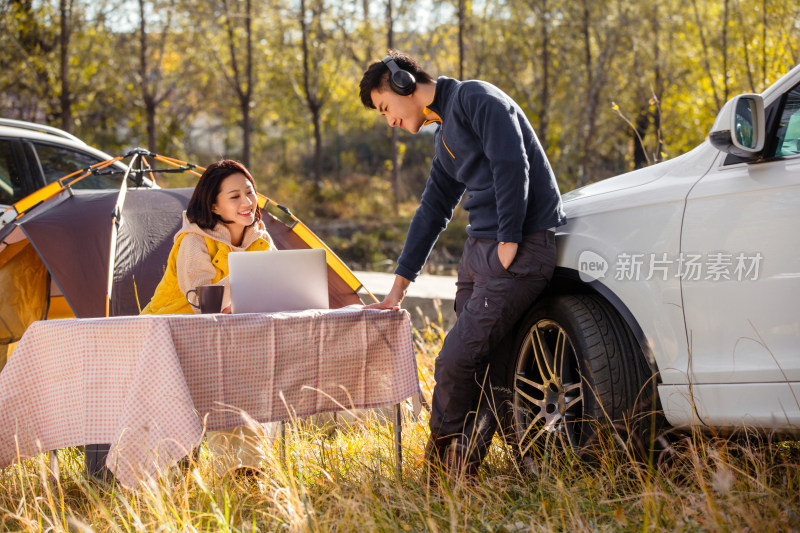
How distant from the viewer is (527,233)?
10.7 ft

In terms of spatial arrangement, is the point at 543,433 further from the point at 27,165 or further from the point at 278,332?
the point at 27,165

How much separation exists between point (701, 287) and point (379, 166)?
23.1 m

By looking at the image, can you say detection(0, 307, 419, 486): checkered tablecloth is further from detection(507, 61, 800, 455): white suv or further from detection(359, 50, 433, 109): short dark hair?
detection(359, 50, 433, 109): short dark hair

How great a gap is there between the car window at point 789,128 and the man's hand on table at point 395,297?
4.98 ft

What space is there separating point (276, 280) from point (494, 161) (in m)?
0.99

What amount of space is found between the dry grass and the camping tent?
1.60m

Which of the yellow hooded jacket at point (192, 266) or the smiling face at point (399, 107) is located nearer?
the smiling face at point (399, 107)

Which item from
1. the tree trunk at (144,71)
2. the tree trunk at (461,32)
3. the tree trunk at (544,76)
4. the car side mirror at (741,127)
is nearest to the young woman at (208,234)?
the car side mirror at (741,127)

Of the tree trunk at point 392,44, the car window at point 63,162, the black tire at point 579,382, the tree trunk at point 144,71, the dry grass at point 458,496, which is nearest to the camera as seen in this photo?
the dry grass at point 458,496

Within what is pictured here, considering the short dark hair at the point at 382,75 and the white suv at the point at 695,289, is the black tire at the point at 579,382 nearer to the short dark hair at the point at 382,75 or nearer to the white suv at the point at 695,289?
the white suv at the point at 695,289

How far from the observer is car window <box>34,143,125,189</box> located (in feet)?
22.3

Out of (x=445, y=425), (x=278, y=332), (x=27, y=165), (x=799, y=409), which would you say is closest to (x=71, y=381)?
(x=278, y=332)

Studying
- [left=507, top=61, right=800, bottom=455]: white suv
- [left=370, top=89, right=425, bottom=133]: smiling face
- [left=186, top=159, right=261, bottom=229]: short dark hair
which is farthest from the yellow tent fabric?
[left=507, top=61, right=800, bottom=455]: white suv

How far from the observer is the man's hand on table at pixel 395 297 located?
11.2 ft
